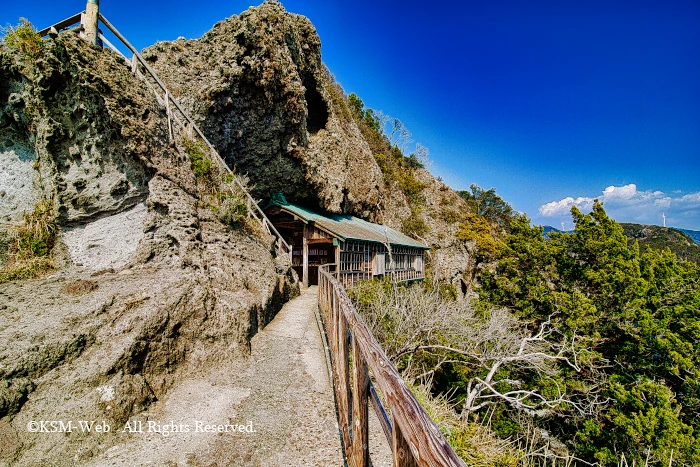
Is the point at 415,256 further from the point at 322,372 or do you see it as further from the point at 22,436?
the point at 22,436

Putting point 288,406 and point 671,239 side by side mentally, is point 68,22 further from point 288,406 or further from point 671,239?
point 671,239

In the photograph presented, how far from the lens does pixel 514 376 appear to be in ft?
49.0

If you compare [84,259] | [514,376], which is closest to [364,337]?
[84,259]

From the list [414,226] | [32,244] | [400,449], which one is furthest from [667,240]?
[32,244]


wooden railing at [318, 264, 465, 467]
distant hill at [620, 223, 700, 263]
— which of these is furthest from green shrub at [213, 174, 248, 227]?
distant hill at [620, 223, 700, 263]

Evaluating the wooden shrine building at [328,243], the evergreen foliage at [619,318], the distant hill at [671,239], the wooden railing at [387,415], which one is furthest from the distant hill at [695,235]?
the wooden railing at [387,415]

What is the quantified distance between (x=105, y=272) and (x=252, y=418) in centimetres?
437

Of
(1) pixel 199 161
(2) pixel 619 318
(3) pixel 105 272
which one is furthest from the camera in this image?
(2) pixel 619 318

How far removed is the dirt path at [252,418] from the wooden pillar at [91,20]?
8395 mm

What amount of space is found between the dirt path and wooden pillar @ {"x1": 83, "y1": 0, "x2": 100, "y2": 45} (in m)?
8.40

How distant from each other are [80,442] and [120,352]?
1.12 m

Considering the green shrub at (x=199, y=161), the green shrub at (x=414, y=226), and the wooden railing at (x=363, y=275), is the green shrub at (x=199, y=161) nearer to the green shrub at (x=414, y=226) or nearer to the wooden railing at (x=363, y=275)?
the wooden railing at (x=363, y=275)

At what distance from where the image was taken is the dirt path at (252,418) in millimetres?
3293

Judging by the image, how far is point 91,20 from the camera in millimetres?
7637
